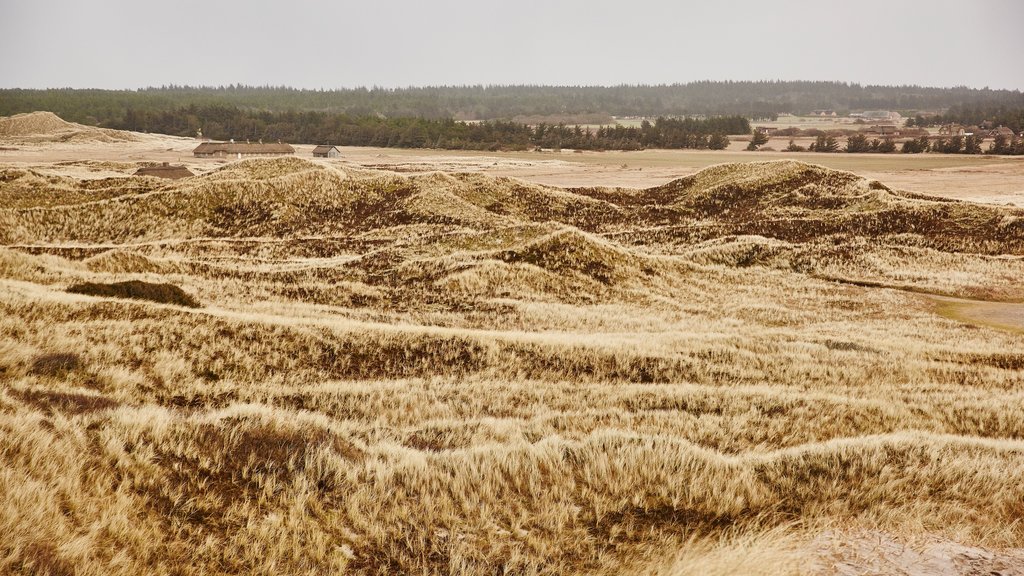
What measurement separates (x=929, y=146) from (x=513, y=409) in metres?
165

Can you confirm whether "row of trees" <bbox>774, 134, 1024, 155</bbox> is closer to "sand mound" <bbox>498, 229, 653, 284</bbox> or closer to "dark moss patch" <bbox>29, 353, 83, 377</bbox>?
"sand mound" <bbox>498, 229, 653, 284</bbox>

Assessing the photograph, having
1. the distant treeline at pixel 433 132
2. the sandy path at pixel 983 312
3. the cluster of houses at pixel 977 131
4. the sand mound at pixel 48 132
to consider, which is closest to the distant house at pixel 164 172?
the sandy path at pixel 983 312

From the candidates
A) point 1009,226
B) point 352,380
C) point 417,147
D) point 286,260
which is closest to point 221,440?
point 352,380

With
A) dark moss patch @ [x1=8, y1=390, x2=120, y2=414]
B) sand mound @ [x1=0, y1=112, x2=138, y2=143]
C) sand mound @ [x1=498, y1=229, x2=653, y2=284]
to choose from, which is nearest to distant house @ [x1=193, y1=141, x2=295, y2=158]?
sand mound @ [x1=0, y1=112, x2=138, y2=143]

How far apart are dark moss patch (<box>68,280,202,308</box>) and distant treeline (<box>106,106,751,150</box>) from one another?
140 metres

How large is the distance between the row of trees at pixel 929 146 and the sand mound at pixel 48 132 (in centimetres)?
16156

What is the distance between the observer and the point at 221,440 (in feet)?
22.5

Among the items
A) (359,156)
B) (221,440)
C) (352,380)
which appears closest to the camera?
(221,440)

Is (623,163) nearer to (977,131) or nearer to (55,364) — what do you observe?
(55,364)

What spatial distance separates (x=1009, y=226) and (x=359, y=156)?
386 feet

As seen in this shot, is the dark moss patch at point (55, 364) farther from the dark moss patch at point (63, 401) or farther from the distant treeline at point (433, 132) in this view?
the distant treeline at point (433, 132)

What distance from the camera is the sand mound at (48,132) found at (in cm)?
14462

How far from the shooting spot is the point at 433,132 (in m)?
166

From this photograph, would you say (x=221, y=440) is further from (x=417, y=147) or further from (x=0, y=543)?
(x=417, y=147)
